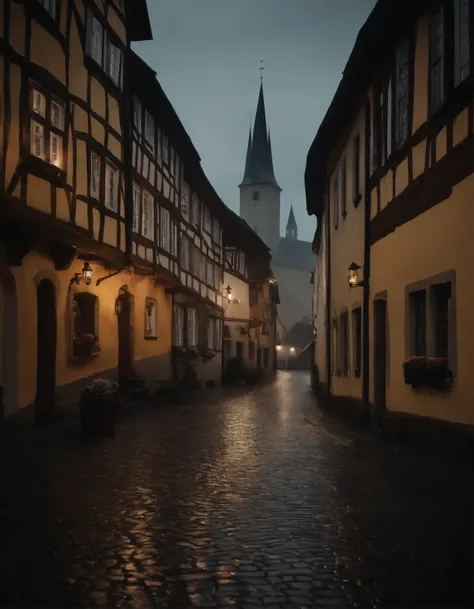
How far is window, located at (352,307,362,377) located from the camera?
52.5ft

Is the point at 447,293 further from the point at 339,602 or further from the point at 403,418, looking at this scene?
the point at 339,602

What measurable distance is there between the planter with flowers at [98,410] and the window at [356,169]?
6897mm

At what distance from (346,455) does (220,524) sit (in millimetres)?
4701

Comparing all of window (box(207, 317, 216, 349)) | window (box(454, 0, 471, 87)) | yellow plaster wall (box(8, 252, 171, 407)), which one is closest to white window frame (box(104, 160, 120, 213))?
yellow plaster wall (box(8, 252, 171, 407))

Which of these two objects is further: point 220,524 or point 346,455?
point 346,455

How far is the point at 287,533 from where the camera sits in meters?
6.16

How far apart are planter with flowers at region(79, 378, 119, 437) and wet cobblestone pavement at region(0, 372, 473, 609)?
1.12 meters

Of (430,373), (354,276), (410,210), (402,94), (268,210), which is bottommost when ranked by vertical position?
(430,373)

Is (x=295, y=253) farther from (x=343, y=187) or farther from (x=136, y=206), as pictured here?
(x=343, y=187)

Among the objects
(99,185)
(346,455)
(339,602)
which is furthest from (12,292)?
(339,602)

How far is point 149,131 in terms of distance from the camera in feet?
72.2

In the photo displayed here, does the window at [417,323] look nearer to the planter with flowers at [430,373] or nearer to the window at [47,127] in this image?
the planter with flowers at [430,373]

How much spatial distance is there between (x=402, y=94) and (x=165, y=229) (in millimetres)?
13011

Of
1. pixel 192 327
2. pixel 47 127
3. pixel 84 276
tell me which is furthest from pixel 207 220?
pixel 47 127
